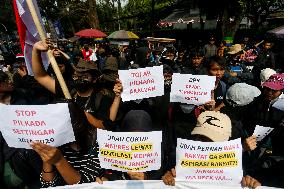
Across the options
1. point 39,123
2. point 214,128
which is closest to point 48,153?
point 39,123

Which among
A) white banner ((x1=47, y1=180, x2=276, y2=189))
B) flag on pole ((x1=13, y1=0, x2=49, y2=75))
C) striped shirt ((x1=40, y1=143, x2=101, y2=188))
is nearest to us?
striped shirt ((x1=40, y1=143, x2=101, y2=188))

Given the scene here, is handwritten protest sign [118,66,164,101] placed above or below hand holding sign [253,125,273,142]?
above

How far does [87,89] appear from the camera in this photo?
11.9ft

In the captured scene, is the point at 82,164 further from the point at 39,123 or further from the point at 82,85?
the point at 82,85

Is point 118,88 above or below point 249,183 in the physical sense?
above

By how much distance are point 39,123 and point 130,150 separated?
670 millimetres

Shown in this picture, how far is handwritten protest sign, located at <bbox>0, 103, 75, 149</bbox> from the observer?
7.56 feet

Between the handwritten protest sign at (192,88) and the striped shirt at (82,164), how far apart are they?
1.57m

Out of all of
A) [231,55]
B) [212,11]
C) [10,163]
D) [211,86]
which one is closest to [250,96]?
[211,86]

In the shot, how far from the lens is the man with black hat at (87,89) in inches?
129

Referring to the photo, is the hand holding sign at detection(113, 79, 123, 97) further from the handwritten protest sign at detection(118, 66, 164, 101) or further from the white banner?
the white banner

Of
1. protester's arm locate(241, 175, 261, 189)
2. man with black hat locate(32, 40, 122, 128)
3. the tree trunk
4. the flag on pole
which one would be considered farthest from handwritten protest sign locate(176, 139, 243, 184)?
the tree trunk

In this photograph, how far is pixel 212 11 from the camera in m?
24.4

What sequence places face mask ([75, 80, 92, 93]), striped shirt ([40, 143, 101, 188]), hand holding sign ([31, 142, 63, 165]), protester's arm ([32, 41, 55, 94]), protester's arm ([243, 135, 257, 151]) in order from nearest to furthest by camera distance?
hand holding sign ([31, 142, 63, 165]) < striped shirt ([40, 143, 101, 188]) < protester's arm ([243, 135, 257, 151]) < protester's arm ([32, 41, 55, 94]) < face mask ([75, 80, 92, 93])
